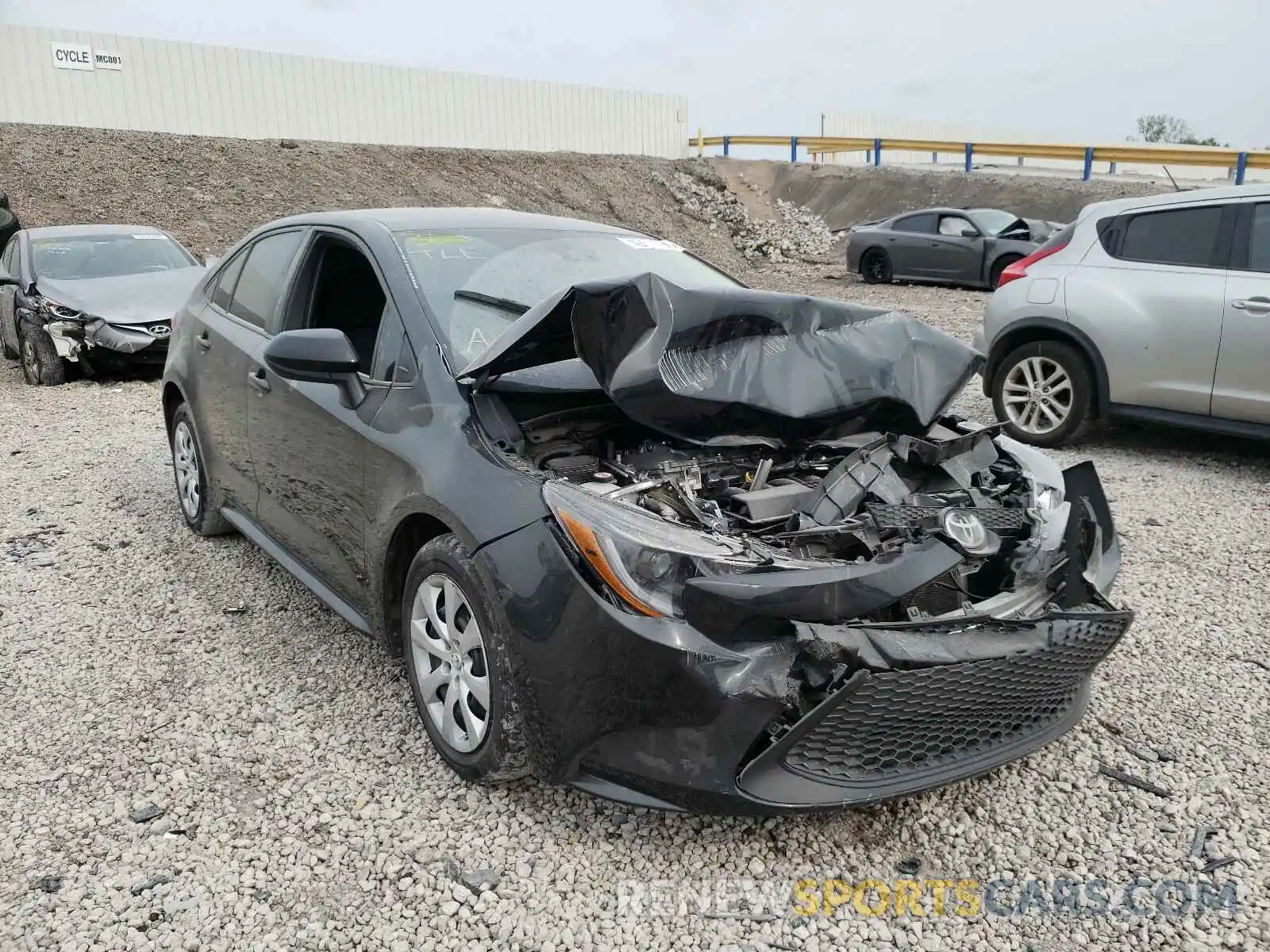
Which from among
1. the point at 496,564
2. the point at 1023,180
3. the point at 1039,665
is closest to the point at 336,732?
the point at 496,564

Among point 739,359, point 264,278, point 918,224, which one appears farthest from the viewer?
point 918,224

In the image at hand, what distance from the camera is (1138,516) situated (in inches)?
199

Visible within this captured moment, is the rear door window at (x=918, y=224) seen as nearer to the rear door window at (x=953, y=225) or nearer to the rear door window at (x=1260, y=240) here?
the rear door window at (x=953, y=225)

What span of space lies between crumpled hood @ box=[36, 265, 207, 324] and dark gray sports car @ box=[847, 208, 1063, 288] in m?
11.0

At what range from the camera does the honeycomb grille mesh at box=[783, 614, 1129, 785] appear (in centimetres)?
219

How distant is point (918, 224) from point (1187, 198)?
1040cm

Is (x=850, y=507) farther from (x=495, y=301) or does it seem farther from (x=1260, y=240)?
(x=1260, y=240)

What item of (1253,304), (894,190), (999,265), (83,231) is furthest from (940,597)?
(894,190)

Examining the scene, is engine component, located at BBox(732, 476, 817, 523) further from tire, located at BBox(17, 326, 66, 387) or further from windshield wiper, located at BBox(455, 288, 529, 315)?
tire, located at BBox(17, 326, 66, 387)

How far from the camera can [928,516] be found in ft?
8.47

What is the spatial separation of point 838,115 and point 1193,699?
36.8 m

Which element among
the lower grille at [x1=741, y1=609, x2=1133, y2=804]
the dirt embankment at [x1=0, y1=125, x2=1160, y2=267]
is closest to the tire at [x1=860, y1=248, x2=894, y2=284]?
the dirt embankment at [x1=0, y1=125, x2=1160, y2=267]

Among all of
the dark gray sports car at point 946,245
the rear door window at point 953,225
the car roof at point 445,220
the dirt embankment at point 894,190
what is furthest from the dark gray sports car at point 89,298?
the dirt embankment at point 894,190

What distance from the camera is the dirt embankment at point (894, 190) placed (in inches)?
886
